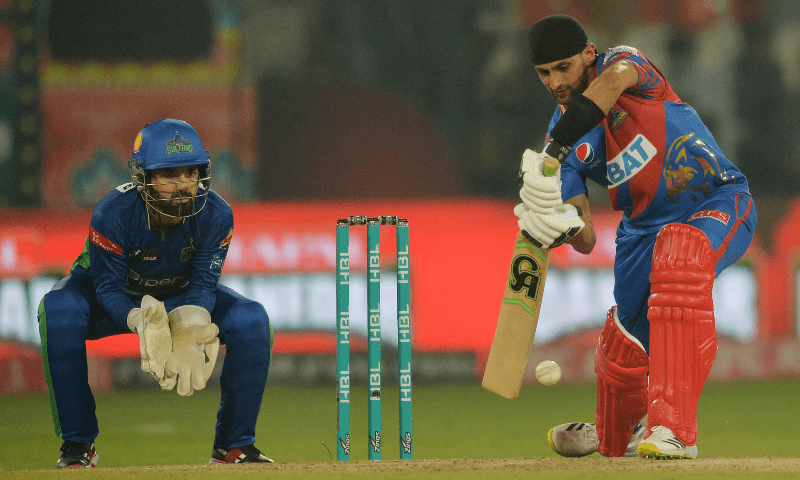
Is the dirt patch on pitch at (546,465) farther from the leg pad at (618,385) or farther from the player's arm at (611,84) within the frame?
the player's arm at (611,84)

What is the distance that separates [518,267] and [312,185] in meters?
7.17

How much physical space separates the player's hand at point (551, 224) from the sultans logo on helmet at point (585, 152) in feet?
1.45

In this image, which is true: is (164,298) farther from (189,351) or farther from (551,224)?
(551,224)

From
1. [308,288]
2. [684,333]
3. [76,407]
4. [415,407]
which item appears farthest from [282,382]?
[684,333]

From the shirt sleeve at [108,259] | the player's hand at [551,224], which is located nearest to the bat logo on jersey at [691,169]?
the player's hand at [551,224]

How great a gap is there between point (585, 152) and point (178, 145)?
1.45 m

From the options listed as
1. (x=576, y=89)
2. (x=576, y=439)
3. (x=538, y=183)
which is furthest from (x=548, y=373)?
(x=576, y=89)

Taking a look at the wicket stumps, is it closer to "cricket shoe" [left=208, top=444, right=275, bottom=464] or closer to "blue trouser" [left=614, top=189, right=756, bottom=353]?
"cricket shoe" [left=208, top=444, right=275, bottom=464]

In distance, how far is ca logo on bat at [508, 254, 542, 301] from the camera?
3213mm

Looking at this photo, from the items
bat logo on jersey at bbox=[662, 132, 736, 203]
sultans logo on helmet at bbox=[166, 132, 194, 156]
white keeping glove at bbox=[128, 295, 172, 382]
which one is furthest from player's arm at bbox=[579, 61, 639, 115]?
white keeping glove at bbox=[128, 295, 172, 382]

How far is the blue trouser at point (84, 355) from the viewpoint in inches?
131

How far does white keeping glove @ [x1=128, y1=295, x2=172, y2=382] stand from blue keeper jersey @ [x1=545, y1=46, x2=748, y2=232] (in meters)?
1.40

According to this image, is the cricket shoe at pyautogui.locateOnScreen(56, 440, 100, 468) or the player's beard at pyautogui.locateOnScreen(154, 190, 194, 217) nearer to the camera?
the cricket shoe at pyautogui.locateOnScreen(56, 440, 100, 468)

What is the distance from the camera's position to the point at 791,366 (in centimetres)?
784
